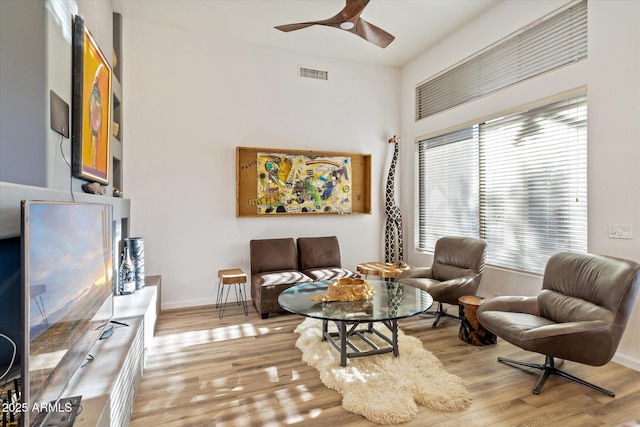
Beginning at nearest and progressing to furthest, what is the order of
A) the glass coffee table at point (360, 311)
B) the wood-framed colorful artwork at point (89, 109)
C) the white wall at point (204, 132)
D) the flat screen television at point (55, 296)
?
the flat screen television at point (55, 296) → the wood-framed colorful artwork at point (89, 109) → the glass coffee table at point (360, 311) → the white wall at point (204, 132)

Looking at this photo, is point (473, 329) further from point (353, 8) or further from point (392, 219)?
point (353, 8)

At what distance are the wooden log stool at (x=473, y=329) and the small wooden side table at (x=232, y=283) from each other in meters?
2.40

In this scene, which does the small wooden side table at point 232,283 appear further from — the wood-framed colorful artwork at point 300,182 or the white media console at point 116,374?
the white media console at point 116,374

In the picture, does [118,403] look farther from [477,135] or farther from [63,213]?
[477,135]

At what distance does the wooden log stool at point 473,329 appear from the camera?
2986mm

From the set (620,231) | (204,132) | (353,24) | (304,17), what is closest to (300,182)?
(204,132)

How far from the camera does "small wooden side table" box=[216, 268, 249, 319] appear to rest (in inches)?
148

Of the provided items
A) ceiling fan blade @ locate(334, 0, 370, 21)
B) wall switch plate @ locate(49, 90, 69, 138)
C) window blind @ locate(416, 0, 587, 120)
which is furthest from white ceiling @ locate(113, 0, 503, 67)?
wall switch plate @ locate(49, 90, 69, 138)

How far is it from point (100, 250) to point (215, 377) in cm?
127

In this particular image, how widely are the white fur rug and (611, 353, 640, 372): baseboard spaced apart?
1.45 metres

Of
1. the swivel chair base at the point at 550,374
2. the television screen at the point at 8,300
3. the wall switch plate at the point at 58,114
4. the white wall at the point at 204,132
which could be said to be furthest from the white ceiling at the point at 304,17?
the swivel chair base at the point at 550,374

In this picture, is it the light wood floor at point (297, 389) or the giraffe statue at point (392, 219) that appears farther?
the giraffe statue at point (392, 219)

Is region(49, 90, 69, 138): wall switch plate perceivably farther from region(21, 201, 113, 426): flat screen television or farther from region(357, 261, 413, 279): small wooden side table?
region(357, 261, 413, 279): small wooden side table

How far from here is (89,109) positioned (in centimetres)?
233
